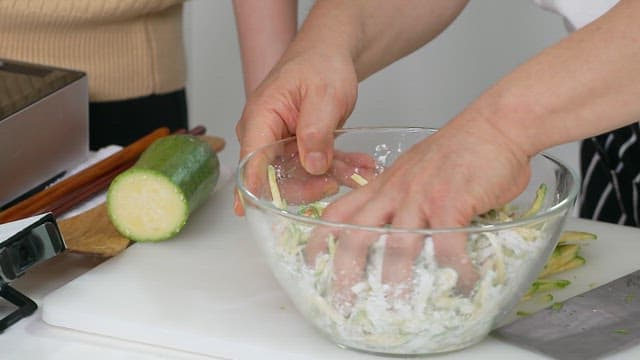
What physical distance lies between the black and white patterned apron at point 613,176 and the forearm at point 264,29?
470 millimetres

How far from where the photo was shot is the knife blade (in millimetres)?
Answer: 1058

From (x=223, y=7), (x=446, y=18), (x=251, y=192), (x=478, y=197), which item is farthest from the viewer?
(x=223, y=7)

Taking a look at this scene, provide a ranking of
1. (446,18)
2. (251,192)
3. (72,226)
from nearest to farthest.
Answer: (251,192) < (72,226) < (446,18)

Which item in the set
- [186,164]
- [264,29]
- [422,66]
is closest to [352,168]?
[186,164]

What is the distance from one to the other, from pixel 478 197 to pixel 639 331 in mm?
218

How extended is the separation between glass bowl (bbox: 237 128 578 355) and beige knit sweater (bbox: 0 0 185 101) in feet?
1.98

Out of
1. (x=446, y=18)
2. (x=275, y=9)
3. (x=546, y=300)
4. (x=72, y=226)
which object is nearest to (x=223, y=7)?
(x=275, y=9)

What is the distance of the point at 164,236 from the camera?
1307 mm

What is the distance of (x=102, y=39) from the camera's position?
5.53 feet

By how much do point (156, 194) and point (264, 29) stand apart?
0.46 m

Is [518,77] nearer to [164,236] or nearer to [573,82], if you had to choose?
[573,82]

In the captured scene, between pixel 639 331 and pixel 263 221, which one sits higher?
pixel 263 221

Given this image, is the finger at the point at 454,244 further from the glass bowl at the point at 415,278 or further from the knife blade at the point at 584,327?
the knife blade at the point at 584,327

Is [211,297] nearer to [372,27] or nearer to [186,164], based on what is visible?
[186,164]
